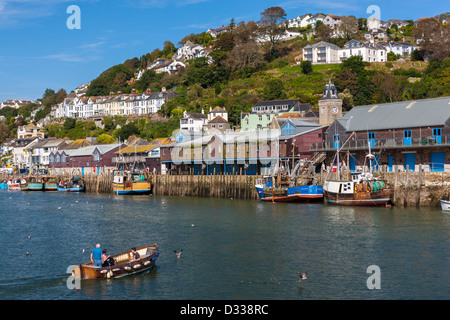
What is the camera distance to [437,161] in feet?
190

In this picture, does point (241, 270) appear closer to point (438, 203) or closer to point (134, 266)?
point (134, 266)

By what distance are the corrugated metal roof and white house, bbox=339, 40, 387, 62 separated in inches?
2617

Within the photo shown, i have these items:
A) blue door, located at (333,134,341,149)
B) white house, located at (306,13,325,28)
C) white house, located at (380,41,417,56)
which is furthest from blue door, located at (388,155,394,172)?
white house, located at (306,13,325,28)

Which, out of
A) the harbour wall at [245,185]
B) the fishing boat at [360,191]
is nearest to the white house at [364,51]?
the harbour wall at [245,185]

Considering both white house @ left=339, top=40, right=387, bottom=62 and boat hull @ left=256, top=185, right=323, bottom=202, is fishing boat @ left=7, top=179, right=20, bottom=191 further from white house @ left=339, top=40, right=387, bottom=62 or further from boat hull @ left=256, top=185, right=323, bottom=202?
white house @ left=339, top=40, right=387, bottom=62

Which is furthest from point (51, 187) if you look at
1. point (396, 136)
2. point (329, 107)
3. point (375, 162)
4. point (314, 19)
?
point (314, 19)

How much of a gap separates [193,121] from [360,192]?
7126 centimetres

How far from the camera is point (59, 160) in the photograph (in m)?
133

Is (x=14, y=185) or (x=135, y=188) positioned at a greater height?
(x=135, y=188)

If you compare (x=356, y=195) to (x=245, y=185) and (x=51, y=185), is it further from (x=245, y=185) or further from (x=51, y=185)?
(x=51, y=185)

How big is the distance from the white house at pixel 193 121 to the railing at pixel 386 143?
5386 centimetres

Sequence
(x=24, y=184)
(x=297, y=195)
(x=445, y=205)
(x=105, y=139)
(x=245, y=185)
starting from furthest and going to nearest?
(x=105, y=139), (x=24, y=184), (x=245, y=185), (x=297, y=195), (x=445, y=205)

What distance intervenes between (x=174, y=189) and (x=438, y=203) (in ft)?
140
